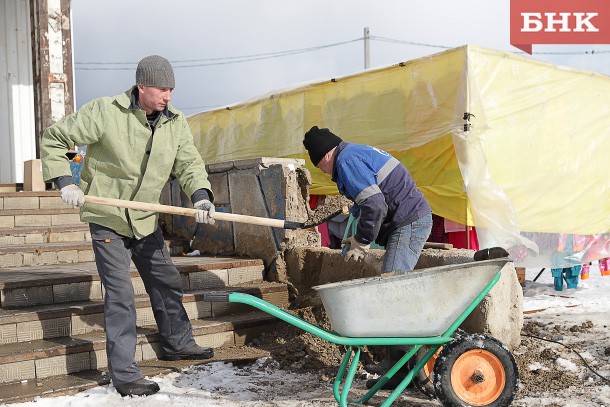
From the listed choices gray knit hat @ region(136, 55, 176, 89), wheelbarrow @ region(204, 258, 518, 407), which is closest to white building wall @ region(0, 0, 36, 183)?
gray knit hat @ region(136, 55, 176, 89)

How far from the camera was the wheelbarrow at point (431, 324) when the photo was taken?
317 cm

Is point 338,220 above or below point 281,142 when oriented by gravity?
below

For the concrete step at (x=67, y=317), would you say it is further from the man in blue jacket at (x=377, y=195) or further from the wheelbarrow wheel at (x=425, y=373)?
the wheelbarrow wheel at (x=425, y=373)

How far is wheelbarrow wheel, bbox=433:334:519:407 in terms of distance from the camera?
10.9 feet

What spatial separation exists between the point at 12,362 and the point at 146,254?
1.07 metres

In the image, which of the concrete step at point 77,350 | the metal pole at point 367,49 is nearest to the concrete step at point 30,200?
the concrete step at point 77,350

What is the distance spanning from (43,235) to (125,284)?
9.61 ft

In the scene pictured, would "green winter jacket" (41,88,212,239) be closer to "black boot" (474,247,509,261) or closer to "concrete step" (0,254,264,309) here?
"concrete step" (0,254,264,309)

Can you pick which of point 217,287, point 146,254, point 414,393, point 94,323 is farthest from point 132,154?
point 414,393

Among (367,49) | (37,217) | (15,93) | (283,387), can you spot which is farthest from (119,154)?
(367,49)

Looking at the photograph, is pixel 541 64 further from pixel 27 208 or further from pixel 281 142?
pixel 27 208

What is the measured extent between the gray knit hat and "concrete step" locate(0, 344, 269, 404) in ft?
6.29

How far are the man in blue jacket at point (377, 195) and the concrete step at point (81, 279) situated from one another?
202cm

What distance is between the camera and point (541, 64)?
7.95 m
